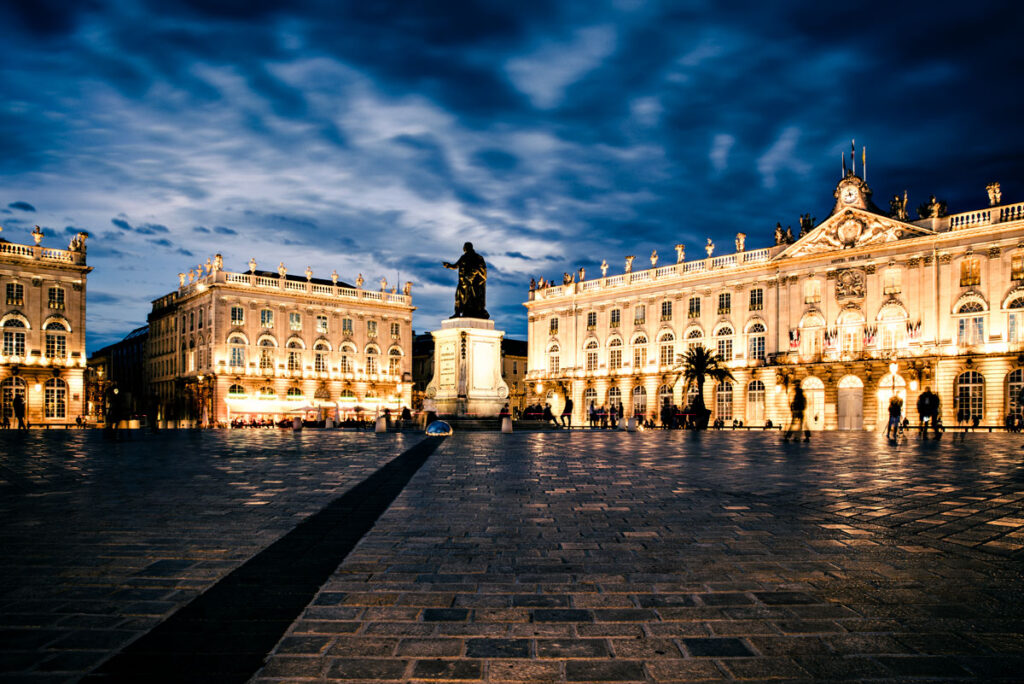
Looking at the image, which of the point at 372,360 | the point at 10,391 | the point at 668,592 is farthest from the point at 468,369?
the point at 372,360

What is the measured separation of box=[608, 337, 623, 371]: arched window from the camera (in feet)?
209

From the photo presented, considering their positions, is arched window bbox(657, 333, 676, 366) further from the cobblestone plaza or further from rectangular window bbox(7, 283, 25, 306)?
rectangular window bbox(7, 283, 25, 306)

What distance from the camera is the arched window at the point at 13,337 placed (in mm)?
53375

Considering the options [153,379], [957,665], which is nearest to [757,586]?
[957,665]

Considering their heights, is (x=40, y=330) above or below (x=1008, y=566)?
above

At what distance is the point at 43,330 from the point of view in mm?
54938

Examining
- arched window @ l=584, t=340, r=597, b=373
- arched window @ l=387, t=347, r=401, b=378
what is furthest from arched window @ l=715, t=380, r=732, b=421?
arched window @ l=387, t=347, r=401, b=378

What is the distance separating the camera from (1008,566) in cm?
503

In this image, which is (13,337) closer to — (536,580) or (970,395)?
(536,580)

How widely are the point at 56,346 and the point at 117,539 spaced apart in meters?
59.2

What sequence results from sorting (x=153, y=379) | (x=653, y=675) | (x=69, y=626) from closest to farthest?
(x=653, y=675), (x=69, y=626), (x=153, y=379)

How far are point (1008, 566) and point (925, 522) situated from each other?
1875 millimetres

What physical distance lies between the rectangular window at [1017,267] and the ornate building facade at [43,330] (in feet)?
215

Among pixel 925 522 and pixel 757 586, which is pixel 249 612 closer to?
pixel 757 586
